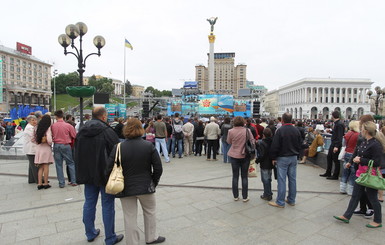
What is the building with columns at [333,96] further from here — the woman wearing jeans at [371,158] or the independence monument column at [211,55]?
the woman wearing jeans at [371,158]

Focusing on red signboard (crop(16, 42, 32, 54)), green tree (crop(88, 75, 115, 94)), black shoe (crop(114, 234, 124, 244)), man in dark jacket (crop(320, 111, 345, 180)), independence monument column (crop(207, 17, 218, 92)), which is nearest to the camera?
black shoe (crop(114, 234, 124, 244))

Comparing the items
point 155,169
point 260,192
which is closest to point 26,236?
point 155,169

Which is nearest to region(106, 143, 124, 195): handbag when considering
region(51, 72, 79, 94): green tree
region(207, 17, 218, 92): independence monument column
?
region(207, 17, 218, 92): independence monument column

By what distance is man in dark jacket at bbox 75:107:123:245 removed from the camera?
2973mm

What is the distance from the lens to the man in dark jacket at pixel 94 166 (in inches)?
117

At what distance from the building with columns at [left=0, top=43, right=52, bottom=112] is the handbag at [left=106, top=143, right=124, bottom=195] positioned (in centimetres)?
7006

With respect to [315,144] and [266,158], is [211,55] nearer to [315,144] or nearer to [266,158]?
[315,144]

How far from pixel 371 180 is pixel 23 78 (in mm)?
89607

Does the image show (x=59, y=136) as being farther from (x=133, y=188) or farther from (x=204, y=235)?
(x=204, y=235)

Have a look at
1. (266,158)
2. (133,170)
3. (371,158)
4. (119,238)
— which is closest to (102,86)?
(266,158)

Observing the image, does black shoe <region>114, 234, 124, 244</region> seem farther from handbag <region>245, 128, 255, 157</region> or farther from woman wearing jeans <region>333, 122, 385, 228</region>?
woman wearing jeans <region>333, 122, 385, 228</region>

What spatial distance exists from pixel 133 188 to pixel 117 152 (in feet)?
1.49

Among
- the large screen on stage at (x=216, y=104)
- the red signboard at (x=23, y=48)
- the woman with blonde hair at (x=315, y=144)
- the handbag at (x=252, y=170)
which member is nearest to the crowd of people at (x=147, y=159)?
the handbag at (x=252, y=170)

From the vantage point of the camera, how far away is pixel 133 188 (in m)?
2.64
